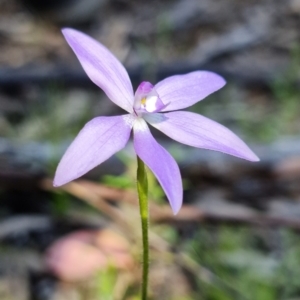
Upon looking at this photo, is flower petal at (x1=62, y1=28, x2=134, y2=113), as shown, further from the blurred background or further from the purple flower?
the blurred background

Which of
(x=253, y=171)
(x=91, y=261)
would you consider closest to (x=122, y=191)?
(x=91, y=261)

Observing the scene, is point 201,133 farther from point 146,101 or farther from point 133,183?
point 133,183

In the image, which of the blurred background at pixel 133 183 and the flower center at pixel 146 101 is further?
the blurred background at pixel 133 183

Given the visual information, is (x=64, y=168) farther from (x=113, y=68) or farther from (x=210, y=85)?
(x=210, y=85)

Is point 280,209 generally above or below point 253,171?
below

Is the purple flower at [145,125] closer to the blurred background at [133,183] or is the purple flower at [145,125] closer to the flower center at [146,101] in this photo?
the flower center at [146,101]

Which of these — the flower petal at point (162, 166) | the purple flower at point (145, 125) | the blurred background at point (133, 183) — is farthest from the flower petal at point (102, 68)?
the blurred background at point (133, 183)

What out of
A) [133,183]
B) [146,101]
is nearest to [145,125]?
[146,101]
